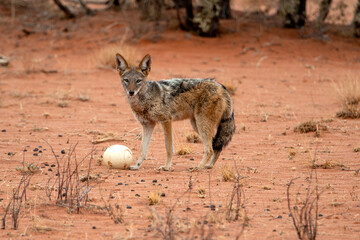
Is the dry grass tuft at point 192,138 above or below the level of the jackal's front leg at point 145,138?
below

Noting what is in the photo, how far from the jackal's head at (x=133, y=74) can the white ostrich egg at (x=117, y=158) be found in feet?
2.74

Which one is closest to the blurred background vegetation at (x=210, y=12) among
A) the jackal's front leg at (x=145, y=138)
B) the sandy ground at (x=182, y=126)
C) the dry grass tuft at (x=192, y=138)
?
the sandy ground at (x=182, y=126)

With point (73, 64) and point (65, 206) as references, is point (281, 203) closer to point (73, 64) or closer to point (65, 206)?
point (65, 206)

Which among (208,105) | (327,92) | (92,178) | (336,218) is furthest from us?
(327,92)

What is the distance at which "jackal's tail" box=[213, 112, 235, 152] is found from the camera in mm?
7980

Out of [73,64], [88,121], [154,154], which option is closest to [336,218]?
[154,154]

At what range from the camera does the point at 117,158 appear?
7.69m

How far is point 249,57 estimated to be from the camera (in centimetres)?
1997

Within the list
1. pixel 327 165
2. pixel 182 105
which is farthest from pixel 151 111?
pixel 327 165

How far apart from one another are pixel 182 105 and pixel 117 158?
4.11ft

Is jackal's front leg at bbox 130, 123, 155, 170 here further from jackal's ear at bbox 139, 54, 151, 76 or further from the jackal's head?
jackal's ear at bbox 139, 54, 151, 76

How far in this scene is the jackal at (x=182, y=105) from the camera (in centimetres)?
786

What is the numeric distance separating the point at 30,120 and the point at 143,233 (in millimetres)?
7186

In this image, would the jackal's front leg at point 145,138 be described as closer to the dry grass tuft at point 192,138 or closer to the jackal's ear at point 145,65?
the jackal's ear at point 145,65
